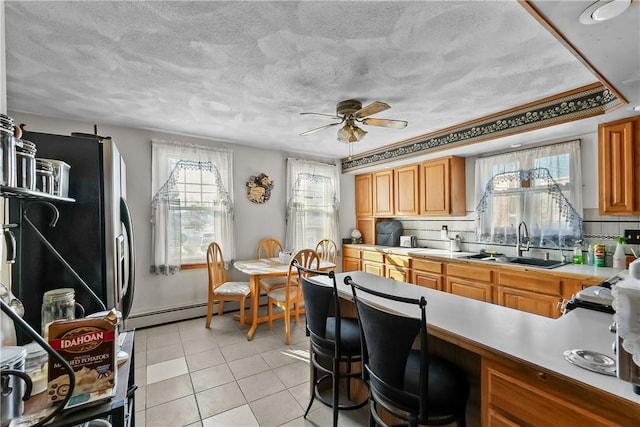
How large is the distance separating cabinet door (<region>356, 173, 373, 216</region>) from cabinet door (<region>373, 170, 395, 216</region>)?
10cm

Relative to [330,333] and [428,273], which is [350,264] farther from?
[330,333]

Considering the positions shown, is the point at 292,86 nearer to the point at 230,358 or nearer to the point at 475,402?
the point at 475,402

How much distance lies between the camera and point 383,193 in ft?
16.0

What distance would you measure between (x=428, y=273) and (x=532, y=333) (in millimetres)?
2671

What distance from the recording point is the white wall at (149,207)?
3.38 m

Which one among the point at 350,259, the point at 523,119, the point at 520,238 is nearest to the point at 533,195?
the point at 520,238

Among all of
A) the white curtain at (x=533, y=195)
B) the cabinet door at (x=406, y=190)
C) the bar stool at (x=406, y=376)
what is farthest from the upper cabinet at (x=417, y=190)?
the bar stool at (x=406, y=376)

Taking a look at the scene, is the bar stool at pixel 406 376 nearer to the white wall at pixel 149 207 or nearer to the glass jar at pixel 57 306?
the glass jar at pixel 57 306

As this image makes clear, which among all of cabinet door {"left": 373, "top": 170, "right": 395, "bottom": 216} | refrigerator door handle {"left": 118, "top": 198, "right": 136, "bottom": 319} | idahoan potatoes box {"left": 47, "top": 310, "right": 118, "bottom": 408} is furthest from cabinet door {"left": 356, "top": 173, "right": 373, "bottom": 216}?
idahoan potatoes box {"left": 47, "top": 310, "right": 118, "bottom": 408}

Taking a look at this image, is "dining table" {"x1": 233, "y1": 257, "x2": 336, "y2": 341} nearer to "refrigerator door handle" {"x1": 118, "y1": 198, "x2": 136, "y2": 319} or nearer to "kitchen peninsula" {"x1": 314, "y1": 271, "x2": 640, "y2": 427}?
"refrigerator door handle" {"x1": 118, "y1": 198, "x2": 136, "y2": 319}

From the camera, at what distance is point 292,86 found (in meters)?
2.30

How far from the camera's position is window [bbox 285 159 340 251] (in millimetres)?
4555

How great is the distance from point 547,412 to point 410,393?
1.53ft

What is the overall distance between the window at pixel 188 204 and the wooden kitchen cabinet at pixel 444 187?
2793 mm
